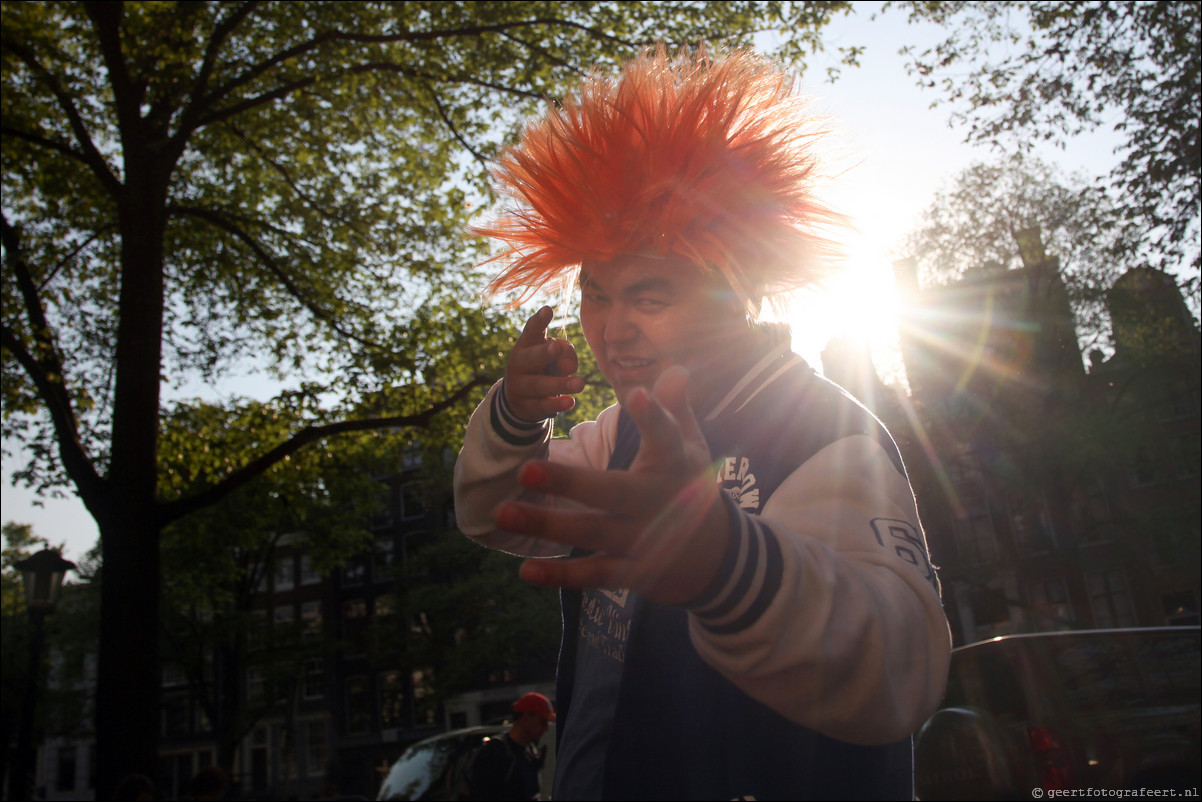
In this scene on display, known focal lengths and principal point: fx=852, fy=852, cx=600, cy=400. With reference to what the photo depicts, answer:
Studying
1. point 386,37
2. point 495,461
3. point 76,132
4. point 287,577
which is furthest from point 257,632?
point 495,461

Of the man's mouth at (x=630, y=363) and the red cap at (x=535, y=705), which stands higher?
the man's mouth at (x=630, y=363)

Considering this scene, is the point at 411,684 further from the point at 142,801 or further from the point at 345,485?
the point at 142,801

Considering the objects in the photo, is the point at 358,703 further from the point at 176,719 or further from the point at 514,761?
the point at 514,761

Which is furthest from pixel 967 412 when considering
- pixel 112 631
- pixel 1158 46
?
pixel 112 631

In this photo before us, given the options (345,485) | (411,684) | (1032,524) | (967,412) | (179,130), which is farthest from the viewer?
(411,684)

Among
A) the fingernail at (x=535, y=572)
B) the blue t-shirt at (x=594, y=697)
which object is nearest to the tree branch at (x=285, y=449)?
the blue t-shirt at (x=594, y=697)

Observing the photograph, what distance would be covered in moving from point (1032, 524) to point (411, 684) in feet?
92.4

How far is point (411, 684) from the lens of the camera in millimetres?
39875

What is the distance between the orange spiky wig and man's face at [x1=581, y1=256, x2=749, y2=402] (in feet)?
0.11

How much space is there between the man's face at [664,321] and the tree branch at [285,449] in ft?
27.2

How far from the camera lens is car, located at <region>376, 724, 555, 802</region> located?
356 inches

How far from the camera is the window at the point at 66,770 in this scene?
49.9 m

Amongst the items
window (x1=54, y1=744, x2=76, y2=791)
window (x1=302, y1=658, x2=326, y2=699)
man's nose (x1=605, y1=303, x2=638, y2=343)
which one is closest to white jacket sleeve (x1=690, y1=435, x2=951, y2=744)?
man's nose (x1=605, y1=303, x2=638, y2=343)

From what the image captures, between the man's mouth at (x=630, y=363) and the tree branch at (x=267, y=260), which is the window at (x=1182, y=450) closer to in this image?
the tree branch at (x=267, y=260)
